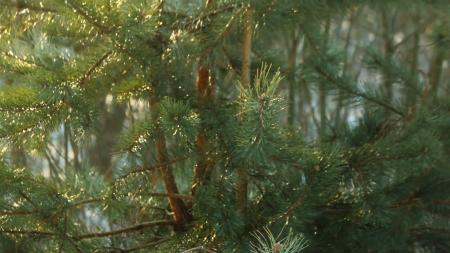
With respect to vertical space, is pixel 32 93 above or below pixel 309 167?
above

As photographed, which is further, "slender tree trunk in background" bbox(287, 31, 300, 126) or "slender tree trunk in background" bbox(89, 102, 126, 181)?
"slender tree trunk in background" bbox(89, 102, 126, 181)

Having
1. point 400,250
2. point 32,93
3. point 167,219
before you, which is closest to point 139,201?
point 167,219

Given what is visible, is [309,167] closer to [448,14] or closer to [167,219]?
[167,219]

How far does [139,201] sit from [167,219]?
0.10 metres

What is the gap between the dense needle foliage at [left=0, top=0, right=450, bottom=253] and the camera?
58.6 inches

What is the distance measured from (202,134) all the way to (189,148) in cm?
5

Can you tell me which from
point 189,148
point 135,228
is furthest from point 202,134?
point 135,228

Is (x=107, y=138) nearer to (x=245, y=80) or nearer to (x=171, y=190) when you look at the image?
(x=171, y=190)

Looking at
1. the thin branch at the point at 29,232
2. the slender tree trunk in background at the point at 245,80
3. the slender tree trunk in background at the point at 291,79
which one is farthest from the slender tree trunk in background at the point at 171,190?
the slender tree trunk in background at the point at 291,79

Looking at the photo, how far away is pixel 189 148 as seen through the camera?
1645 mm

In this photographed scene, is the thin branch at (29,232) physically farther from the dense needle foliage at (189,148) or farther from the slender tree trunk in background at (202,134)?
the slender tree trunk in background at (202,134)

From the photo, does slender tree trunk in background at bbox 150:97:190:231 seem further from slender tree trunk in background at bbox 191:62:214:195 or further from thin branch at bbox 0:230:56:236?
thin branch at bbox 0:230:56:236

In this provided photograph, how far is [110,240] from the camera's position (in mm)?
1835

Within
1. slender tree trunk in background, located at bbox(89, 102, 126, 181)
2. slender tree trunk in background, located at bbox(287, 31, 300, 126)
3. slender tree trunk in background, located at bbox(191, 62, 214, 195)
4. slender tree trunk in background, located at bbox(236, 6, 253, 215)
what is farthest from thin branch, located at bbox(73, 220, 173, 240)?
slender tree trunk in background, located at bbox(89, 102, 126, 181)
